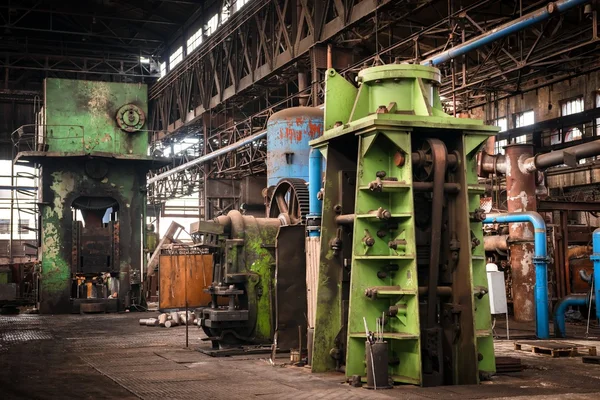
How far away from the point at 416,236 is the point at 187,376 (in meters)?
2.80

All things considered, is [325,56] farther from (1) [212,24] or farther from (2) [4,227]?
(2) [4,227]

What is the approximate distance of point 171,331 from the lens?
43.8 feet

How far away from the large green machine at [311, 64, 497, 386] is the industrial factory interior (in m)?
0.02

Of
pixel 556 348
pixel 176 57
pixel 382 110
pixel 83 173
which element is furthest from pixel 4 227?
pixel 382 110

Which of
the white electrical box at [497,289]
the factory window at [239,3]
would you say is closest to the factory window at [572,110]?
the factory window at [239,3]

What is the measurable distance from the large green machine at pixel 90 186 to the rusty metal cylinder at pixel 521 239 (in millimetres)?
9905

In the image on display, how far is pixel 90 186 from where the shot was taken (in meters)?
20.1

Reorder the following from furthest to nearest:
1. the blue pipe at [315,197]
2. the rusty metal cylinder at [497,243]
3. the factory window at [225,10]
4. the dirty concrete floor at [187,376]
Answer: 1. the factory window at [225,10]
2. the rusty metal cylinder at [497,243]
3. the blue pipe at [315,197]
4. the dirty concrete floor at [187,376]

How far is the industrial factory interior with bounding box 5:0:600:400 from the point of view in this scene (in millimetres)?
7105

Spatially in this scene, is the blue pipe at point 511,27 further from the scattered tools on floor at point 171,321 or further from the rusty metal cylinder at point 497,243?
the scattered tools on floor at point 171,321

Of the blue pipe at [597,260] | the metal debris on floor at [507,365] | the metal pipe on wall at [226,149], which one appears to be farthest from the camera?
the metal pipe on wall at [226,149]

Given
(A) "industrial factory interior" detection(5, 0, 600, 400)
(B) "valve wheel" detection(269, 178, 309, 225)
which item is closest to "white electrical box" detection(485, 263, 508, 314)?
(A) "industrial factory interior" detection(5, 0, 600, 400)

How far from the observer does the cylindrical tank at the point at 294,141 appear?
14.6 meters

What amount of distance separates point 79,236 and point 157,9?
43.4ft
